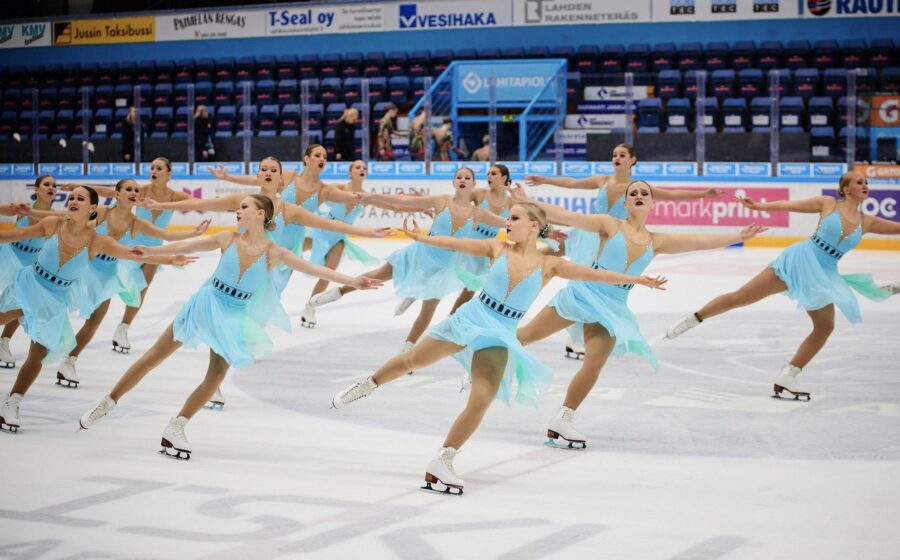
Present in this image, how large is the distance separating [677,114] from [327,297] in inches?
389

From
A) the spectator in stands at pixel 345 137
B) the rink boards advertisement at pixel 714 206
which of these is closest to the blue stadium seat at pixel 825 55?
the rink boards advertisement at pixel 714 206

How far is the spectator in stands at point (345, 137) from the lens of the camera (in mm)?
19781

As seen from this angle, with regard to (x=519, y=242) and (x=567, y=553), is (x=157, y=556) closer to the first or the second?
(x=567, y=553)

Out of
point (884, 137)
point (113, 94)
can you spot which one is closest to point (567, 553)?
point (884, 137)

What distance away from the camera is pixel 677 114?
19422 mm

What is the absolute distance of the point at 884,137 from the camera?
17562 millimetres

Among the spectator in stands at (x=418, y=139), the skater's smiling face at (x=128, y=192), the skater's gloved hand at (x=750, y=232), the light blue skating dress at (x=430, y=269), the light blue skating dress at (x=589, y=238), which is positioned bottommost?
the light blue skating dress at (x=430, y=269)

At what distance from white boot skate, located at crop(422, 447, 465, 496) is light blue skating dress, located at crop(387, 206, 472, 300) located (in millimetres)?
3849

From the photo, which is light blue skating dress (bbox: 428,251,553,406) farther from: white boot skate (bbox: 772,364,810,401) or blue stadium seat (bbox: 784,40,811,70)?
blue stadium seat (bbox: 784,40,811,70)

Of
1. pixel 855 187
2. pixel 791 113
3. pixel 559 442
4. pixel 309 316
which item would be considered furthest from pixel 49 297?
pixel 791 113

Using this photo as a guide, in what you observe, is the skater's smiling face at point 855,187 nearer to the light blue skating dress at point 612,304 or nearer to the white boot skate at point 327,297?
the light blue skating dress at point 612,304

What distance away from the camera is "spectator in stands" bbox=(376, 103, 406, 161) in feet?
66.0

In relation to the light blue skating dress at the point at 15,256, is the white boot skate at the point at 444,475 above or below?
below

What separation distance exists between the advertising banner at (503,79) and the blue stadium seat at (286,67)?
21.1 ft
